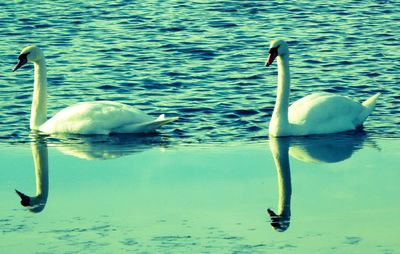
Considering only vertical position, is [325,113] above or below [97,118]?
below

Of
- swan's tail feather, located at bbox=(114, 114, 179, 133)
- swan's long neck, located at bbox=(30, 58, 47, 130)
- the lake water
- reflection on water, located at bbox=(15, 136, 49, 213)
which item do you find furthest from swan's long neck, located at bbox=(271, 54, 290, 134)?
swan's long neck, located at bbox=(30, 58, 47, 130)

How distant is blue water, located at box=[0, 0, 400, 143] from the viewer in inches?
611

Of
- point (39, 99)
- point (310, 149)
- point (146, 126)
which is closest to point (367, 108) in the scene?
point (310, 149)

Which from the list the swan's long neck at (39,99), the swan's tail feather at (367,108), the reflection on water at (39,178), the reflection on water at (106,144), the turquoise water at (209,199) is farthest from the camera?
the swan's long neck at (39,99)

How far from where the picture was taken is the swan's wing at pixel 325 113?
14.2 m

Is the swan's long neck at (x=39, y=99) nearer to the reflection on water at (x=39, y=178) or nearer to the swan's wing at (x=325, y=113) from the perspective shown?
the reflection on water at (x=39, y=178)

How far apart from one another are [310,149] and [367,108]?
5.16ft

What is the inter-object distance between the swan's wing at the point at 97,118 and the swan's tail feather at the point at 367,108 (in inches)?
90.5

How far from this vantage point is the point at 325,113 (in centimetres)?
1421

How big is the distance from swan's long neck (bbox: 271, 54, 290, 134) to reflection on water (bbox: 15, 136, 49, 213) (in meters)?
2.45

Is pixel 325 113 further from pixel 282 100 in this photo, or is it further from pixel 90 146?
pixel 90 146

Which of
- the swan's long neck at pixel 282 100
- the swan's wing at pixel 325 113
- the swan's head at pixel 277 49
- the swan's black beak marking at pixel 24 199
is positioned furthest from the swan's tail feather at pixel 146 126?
the swan's black beak marking at pixel 24 199

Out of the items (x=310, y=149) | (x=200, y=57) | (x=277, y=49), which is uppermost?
(x=277, y=49)

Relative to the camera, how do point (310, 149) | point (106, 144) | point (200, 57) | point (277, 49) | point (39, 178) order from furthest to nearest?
point (200, 57) < point (277, 49) < point (106, 144) < point (310, 149) < point (39, 178)
